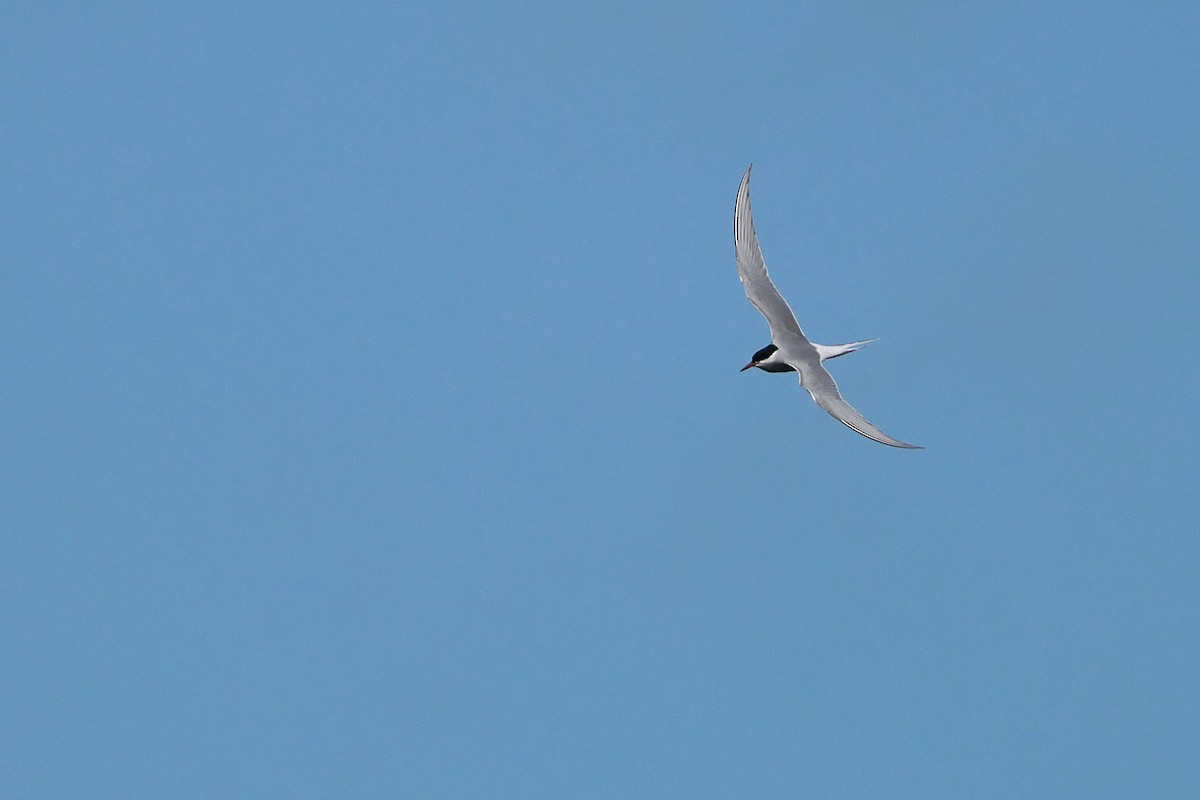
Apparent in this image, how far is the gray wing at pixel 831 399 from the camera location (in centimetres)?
3247

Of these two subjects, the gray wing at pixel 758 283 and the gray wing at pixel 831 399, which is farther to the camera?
the gray wing at pixel 758 283

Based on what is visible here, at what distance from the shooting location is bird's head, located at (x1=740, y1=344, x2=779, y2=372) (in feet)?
120

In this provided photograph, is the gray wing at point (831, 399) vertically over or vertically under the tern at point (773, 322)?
under

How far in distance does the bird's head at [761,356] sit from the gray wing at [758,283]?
265mm

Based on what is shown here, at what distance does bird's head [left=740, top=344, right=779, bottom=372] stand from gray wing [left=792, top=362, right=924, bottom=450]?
910 millimetres

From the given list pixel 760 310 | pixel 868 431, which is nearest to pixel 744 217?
pixel 760 310

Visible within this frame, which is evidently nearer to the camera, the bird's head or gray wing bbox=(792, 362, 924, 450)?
gray wing bbox=(792, 362, 924, 450)

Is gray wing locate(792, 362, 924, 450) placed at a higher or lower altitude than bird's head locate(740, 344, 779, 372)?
lower

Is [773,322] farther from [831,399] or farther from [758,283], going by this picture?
[831,399]

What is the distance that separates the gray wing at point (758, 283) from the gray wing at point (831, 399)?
104 centimetres

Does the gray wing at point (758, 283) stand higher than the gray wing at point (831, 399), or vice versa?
the gray wing at point (758, 283)

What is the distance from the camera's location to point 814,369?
35.3 meters

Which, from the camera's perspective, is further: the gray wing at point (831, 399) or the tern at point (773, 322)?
the tern at point (773, 322)

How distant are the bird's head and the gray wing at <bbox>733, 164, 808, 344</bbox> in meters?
0.26
